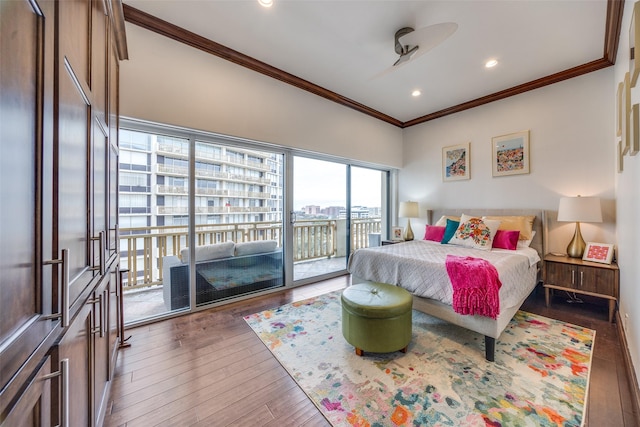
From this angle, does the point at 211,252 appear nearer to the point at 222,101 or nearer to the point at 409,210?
the point at 222,101

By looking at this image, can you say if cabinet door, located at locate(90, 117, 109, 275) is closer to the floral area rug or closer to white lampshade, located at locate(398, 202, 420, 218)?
the floral area rug

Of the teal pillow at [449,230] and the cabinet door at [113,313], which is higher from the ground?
the teal pillow at [449,230]

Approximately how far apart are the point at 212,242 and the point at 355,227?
2.61 metres

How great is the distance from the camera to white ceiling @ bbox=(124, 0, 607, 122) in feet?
7.17

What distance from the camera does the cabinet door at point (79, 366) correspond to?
71cm

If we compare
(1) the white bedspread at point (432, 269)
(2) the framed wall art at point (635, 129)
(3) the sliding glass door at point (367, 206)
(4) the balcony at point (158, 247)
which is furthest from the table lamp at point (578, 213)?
(4) the balcony at point (158, 247)

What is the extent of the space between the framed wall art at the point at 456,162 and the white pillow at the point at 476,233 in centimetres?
103

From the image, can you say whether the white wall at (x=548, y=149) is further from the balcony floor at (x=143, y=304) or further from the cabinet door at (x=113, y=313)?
the cabinet door at (x=113, y=313)

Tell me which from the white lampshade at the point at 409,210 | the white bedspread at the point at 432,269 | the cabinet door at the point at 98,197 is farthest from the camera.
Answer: the white lampshade at the point at 409,210

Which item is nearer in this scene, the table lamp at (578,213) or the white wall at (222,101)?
the white wall at (222,101)

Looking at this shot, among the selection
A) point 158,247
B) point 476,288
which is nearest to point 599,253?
point 476,288

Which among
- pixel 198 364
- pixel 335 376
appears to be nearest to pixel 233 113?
pixel 198 364

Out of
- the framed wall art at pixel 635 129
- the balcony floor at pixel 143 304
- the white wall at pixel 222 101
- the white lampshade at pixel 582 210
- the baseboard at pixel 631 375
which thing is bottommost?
the baseboard at pixel 631 375

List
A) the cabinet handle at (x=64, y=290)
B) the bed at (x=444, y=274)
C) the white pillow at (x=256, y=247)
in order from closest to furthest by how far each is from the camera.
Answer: the cabinet handle at (x=64, y=290), the bed at (x=444, y=274), the white pillow at (x=256, y=247)
